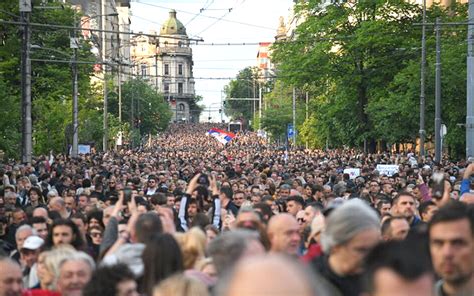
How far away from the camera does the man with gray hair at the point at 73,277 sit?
7.19m

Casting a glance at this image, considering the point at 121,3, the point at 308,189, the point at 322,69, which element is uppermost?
the point at 121,3

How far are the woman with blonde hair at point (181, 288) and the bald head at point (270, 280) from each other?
1.93m

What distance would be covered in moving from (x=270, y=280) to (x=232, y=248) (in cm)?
330

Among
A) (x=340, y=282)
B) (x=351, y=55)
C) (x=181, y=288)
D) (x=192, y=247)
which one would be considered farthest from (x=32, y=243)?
(x=351, y=55)

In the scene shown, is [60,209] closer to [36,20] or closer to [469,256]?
[469,256]

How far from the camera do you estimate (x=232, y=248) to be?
675cm

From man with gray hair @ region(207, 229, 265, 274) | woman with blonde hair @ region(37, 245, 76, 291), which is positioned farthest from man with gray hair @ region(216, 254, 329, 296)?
woman with blonde hair @ region(37, 245, 76, 291)

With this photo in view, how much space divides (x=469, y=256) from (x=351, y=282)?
655 mm

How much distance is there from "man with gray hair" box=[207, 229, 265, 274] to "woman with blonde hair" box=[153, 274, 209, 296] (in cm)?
84

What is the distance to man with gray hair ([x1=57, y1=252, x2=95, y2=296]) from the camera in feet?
23.6

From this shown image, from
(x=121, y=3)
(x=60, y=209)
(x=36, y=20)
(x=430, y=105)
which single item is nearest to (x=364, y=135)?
(x=430, y=105)

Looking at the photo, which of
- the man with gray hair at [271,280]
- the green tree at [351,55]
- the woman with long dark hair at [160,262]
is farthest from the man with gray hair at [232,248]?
the green tree at [351,55]

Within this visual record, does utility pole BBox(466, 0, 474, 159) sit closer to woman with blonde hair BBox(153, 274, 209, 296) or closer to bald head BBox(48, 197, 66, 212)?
bald head BBox(48, 197, 66, 212)

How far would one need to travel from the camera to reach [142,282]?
23.1 ft
